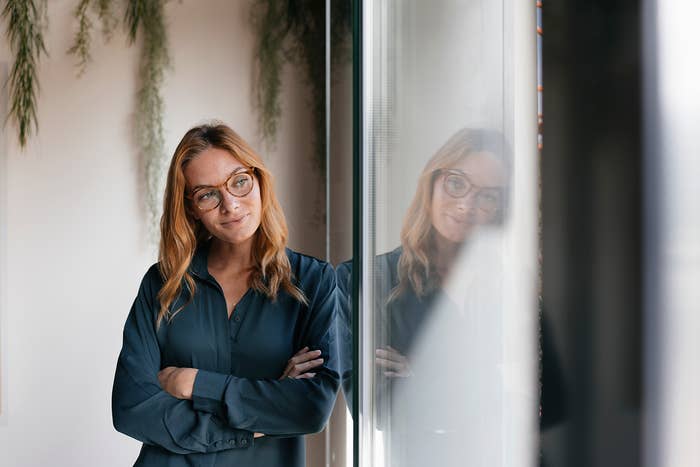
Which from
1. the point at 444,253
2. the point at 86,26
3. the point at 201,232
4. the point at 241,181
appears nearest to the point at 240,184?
the point at 241,181

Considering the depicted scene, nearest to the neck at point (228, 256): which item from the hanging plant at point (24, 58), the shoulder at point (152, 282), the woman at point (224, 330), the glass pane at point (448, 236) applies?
the woman at point (224, 330)

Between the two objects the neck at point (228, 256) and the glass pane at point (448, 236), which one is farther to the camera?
the neck at point (228, 256)

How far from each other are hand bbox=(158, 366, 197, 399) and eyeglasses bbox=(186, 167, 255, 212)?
31 cm

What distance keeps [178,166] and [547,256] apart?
1.11 m

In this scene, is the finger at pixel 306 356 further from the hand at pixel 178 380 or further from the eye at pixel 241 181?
the eye at pixel 241 181

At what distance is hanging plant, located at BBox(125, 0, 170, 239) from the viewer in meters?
1.29

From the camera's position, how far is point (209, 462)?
107cm

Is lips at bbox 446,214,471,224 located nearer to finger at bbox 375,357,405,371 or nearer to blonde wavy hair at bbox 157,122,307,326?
finger at bbox 375,357,405,371

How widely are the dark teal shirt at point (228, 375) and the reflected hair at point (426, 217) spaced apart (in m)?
0.75

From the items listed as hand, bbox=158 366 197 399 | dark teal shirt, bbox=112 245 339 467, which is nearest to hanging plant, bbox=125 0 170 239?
dark teal shirt, bbox=112 245 339 467

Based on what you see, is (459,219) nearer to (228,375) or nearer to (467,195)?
(467,195)

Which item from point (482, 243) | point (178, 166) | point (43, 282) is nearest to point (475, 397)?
point (482, 243)

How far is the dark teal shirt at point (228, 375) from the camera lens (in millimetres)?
1047

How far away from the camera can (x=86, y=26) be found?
1.31 m
